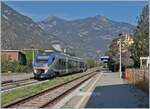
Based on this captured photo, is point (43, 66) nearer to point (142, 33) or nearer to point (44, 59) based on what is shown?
point (44, 59)

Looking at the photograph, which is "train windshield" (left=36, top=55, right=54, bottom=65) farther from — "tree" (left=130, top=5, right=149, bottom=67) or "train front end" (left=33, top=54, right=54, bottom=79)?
"tree" (left=130, top=5, right=149, bottom=67)

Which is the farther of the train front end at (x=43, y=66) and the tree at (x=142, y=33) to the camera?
the train front end at (x=43, y=66)

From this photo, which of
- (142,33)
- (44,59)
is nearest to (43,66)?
(44,59)

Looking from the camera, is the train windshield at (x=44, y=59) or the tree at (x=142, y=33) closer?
the tree at (x=142, y=33)

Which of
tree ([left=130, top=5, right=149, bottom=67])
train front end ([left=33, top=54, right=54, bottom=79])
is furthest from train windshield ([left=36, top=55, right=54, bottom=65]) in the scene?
tree ([left=130, top=5, right=149, bottom=67])

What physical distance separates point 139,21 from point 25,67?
35906 millimetres

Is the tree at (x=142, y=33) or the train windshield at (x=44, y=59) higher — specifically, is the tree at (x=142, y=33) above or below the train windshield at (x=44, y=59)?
above

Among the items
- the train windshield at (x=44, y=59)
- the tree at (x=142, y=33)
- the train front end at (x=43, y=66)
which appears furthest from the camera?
the train windshield at (x=44, y=59)

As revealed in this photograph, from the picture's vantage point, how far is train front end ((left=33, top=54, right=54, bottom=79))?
4831cm

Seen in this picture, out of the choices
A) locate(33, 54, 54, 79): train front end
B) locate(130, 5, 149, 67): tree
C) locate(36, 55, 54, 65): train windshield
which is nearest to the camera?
locate(130, 5, 149, 67): tree

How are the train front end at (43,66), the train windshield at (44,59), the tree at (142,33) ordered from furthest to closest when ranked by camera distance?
the train windshield at (44,59) → the train front end at (43,66) → the tree at (142,33)

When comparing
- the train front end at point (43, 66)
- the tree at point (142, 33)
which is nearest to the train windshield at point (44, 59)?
the train front end at point (43, 66)

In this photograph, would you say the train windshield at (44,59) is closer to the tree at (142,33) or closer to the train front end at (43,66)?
the train front end at (43,66)

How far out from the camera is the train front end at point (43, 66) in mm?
48312
